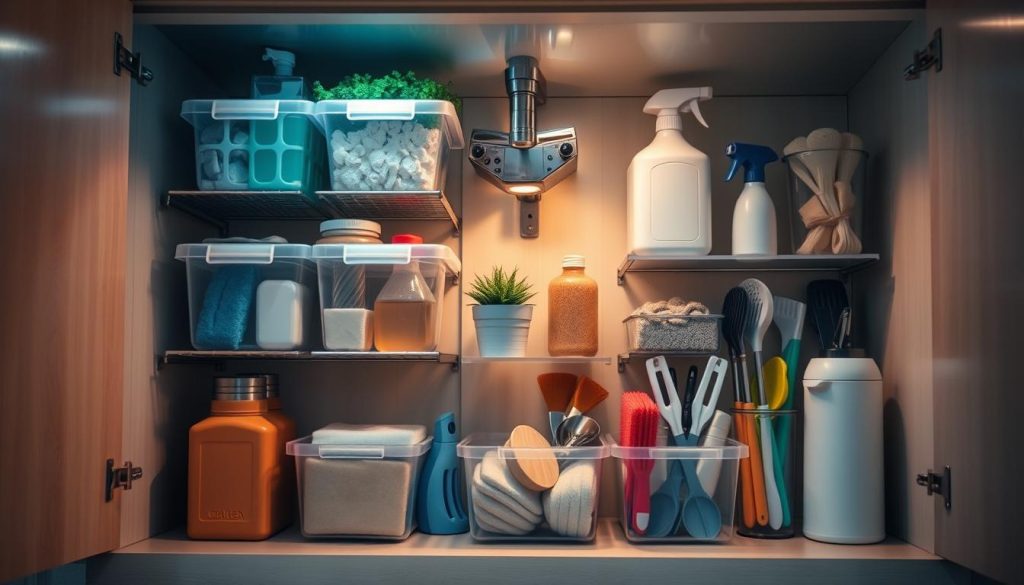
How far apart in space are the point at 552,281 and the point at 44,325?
91 cm

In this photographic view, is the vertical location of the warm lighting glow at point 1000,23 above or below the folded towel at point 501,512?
above

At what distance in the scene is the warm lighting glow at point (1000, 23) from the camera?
3.69 ft

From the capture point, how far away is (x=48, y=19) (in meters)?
1.18

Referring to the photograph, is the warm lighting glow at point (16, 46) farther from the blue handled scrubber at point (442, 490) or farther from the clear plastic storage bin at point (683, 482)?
the clear plastic storage bin at point (683, 482)

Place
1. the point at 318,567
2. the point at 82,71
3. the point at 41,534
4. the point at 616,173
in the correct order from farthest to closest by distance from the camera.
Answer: the point at 616,173 → the point at 318,567 → the point at 82,71 → the point at 41,534

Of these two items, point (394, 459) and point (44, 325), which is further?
point (394, 459)

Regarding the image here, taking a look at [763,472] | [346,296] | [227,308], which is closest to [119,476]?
[227,308]

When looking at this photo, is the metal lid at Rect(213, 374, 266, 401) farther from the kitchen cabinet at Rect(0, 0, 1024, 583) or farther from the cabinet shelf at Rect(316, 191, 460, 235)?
the cabinet shelf at Rect(316, 191, 460, 235)

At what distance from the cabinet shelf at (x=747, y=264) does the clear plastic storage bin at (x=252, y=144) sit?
0.66 meters

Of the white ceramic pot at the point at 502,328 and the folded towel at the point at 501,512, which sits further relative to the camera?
the white ceramic pot at the point at 502,328

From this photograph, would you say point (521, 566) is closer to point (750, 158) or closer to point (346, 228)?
point (346, 228)

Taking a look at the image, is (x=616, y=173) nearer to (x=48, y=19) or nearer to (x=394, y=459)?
(x=394, y=459)

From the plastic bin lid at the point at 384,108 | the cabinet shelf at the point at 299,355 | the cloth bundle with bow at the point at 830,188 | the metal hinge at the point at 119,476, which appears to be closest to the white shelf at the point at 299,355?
the cabinet shelf at the point at 299,355

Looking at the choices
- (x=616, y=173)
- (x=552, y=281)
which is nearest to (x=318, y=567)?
(x=552, y=281)
